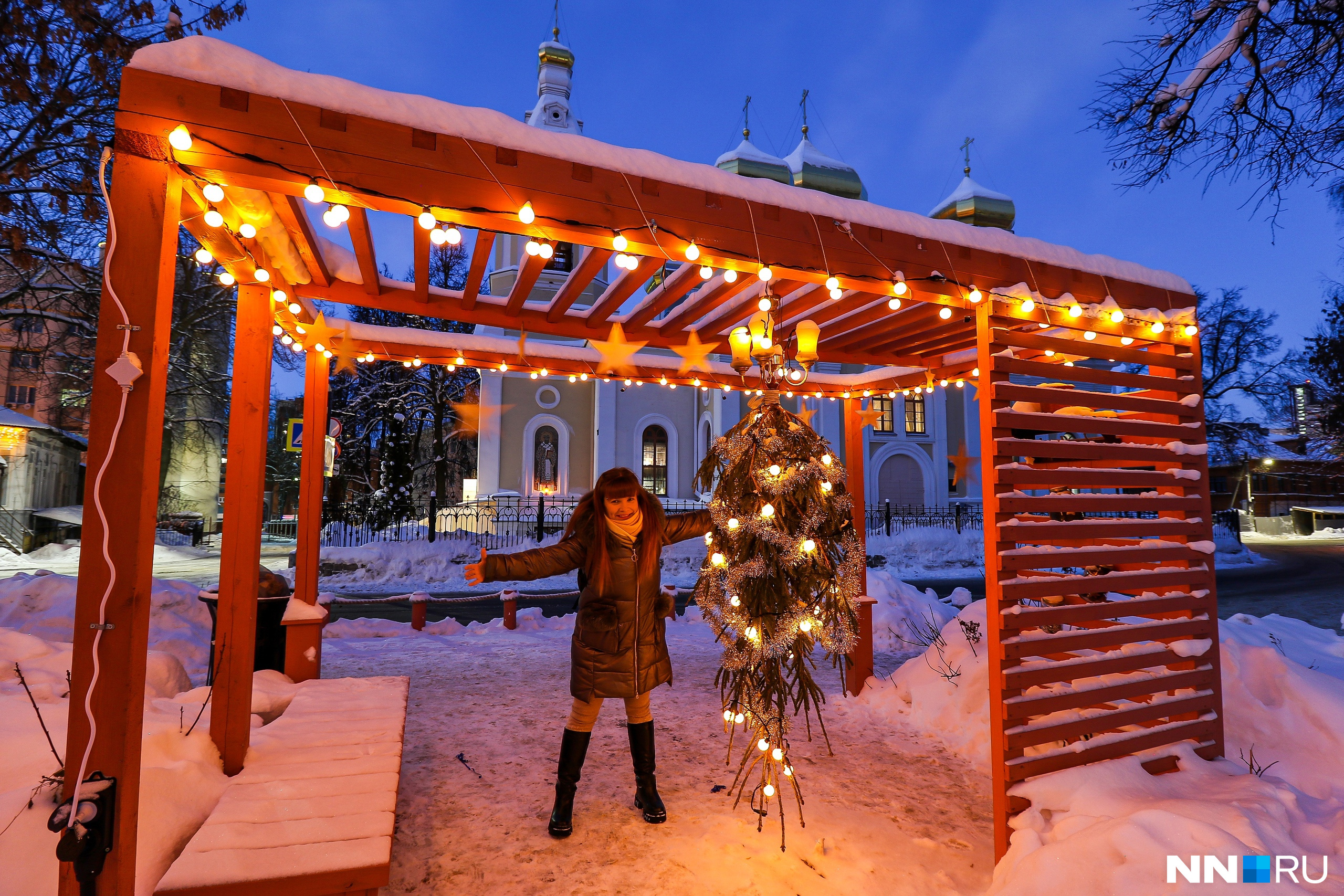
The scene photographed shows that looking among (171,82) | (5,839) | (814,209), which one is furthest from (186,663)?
(814,209)

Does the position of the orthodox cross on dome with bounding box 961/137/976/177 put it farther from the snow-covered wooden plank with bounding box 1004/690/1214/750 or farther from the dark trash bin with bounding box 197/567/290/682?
the dark trash bin with bounding box 197/567/290/682

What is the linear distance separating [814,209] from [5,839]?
488 cm

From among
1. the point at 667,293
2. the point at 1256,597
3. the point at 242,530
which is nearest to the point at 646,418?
the point at 1256,597

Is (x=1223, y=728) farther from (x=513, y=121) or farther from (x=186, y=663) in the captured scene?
(x=186, y=663)

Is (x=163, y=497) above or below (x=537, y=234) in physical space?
below

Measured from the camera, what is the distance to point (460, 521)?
20.2 meters

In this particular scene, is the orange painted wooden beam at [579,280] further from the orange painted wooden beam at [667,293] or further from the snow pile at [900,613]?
the snow pile at [900,613]

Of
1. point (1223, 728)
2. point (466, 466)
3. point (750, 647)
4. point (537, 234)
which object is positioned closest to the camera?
point (537, 234)

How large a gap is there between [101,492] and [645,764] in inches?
119

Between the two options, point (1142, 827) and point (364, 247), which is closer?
point (1142, 827)

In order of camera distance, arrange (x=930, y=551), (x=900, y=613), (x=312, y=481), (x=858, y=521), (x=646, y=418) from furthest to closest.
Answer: (x=646, y=418), (x=930, y=551), (x=900, y=613), (x=858, y=521), (x=312, y=481)

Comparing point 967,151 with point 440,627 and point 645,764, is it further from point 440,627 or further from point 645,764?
point 645,764

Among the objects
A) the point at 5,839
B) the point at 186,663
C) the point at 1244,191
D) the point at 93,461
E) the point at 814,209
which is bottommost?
the point at 186,663

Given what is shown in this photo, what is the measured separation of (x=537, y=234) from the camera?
320cm
